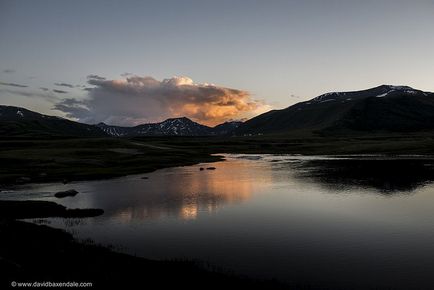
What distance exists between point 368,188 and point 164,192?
36.8 metres

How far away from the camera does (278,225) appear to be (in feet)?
151

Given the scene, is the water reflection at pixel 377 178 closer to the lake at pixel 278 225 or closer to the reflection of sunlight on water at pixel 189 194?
the lake at pixel 278 225

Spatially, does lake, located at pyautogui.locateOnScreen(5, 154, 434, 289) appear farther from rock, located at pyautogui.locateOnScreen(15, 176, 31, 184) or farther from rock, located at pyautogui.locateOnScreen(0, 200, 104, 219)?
rock, located at pyautogui.locateOnScreen(15, 176, 31, 184)

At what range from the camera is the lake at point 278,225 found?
3139 centimetres

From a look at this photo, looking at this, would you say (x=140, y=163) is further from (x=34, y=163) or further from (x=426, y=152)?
(x=426, y=152)

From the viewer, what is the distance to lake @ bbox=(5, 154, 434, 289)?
31.4 m

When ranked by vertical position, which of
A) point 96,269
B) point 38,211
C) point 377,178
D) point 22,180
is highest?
point 22,180

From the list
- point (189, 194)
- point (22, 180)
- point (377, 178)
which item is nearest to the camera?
point (189, 194)

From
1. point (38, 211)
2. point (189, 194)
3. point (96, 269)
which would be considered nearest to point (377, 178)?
point (189, 194)

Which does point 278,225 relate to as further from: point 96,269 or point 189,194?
point 189,194

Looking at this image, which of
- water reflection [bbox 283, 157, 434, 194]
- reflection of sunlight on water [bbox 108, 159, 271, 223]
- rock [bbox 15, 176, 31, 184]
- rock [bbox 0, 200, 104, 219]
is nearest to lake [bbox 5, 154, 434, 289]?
reflection of sunlight on water [bbox 108, 159, 271, 223]

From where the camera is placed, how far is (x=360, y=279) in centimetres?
2883

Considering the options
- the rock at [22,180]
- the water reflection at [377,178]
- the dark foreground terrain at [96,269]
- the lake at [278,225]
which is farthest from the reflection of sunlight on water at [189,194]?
the rock at [22,180]

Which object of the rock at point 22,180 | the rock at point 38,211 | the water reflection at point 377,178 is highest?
the rock at point 22,180
